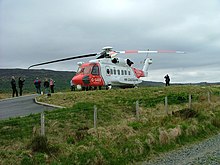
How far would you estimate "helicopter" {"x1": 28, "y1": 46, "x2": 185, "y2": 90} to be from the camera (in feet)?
94.8

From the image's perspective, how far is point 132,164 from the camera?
11.7m

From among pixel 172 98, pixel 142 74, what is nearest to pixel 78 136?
pixel 172 98

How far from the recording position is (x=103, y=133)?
44.2 feet

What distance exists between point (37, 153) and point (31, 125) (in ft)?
9.78

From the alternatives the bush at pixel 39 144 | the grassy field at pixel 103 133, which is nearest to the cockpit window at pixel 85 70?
the grassy field at pixel 103 133

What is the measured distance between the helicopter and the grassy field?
670 centimetres

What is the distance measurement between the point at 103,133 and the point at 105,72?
17143 mm

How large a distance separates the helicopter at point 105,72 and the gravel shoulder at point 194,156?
15500 mm

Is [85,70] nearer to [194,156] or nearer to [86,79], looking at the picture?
[86,79]

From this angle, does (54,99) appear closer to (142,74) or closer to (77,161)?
(77,161)

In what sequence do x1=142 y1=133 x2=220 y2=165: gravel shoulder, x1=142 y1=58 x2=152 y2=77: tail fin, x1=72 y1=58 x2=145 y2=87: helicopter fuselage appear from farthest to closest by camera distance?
1. x1=142 y1=58 x2=152 y2=77: tail fin
2. x1=72 y1=58 x2=145 y2=87: helicopter fuselage
3. x1=142 y1=133 x2=220 y2=165: gravel shoulder

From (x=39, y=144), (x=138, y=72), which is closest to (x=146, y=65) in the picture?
(x=138, y=72)

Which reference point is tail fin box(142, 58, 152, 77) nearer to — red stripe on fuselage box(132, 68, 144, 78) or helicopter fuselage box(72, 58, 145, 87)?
red stripe on fuselage box(132, 68, 144, 78)

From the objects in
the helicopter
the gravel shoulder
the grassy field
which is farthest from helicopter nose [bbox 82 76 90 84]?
the gravel shoulder
